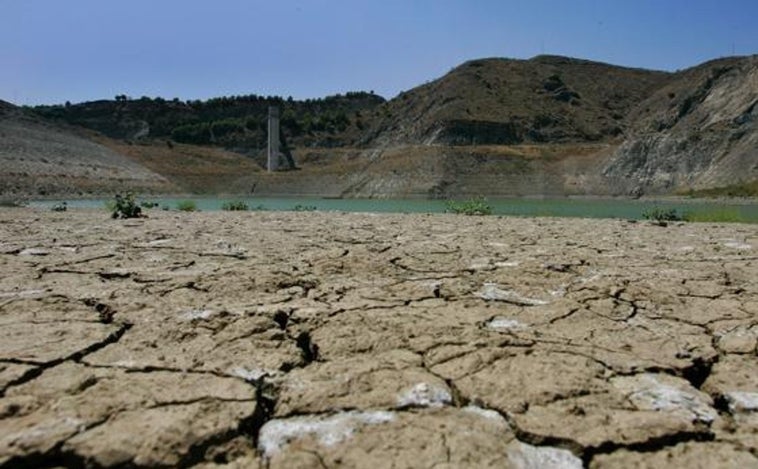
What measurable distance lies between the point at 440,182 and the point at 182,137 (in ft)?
198

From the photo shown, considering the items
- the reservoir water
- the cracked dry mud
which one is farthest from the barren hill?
the cracked dry mud

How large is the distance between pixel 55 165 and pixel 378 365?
57988 mm

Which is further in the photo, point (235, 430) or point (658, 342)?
point (658, 342)

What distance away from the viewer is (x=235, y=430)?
2.18 metres

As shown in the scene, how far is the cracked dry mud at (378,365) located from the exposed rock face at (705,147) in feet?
156

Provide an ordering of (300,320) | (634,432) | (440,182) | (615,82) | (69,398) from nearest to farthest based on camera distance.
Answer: (634,432)
(69,398)
(300,320)
(440,182)
(615,82)

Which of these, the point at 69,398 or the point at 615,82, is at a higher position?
the point at 615,82

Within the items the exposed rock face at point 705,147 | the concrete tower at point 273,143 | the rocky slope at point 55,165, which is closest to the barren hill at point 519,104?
the concrete tower at point 273,143

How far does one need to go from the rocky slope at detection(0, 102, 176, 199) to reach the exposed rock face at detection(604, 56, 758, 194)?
43629mm

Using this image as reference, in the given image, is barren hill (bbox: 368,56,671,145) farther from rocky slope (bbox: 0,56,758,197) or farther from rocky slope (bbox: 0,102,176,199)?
rocky slope (bbox: 0,102,176,199)

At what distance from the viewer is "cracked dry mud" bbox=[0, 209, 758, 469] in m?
2.08

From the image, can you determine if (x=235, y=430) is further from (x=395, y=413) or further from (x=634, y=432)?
(x=634, y=432)

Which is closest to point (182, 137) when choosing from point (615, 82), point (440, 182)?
point (440, 182)

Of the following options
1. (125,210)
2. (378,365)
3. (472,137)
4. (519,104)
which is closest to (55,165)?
(472,137)
